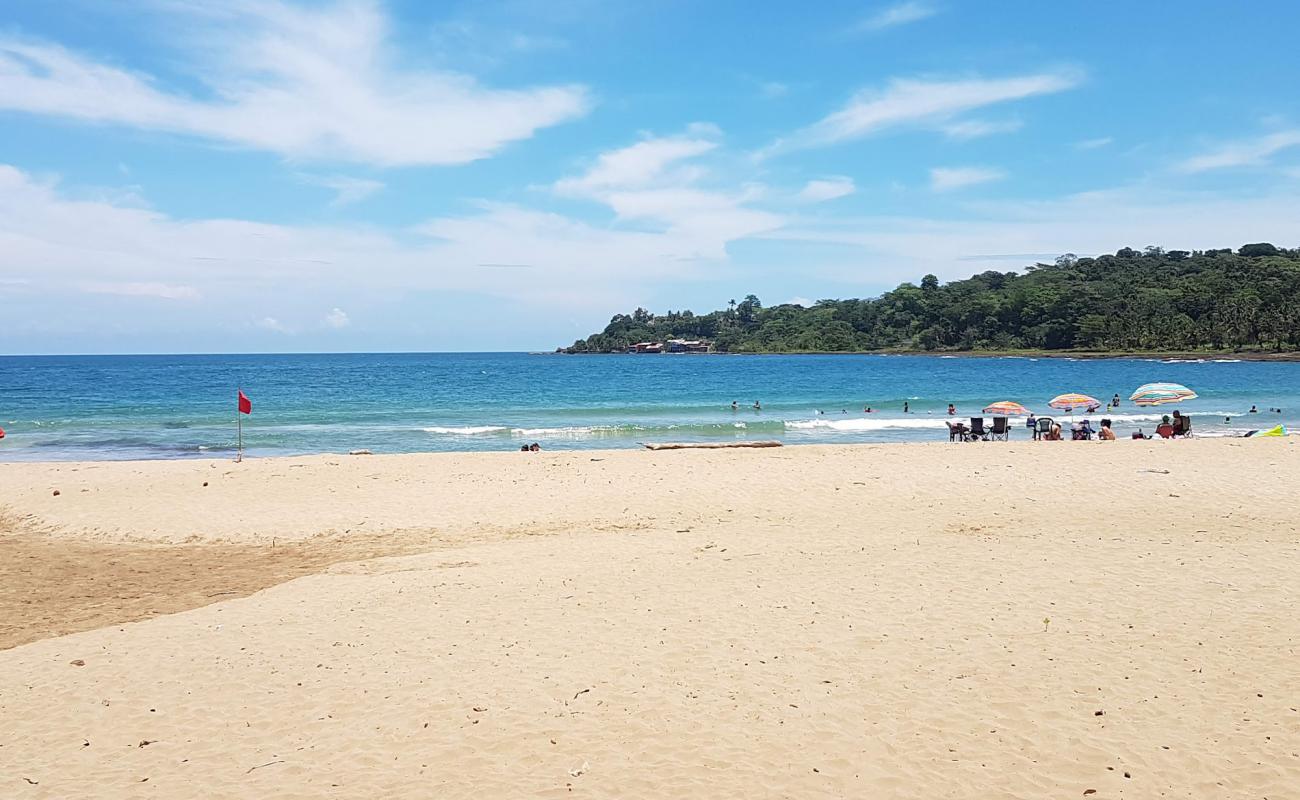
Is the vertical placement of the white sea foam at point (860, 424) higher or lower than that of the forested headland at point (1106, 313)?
lower

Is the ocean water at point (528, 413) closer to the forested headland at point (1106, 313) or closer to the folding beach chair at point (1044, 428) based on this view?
the folding beach chair at point (1044, 428)

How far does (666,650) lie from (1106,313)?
5848 inches

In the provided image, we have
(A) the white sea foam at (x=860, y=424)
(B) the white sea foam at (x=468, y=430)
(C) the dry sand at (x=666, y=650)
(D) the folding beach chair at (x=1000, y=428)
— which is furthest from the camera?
(A) the white sea foam at (x=860, y=424)

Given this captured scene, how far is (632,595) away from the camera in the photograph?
30.5 feet

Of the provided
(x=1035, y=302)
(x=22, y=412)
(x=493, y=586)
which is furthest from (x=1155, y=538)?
(x=1035, y=302)

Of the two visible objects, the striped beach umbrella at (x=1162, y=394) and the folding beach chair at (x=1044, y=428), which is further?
the striped beach umbrella at (x=1162, y=394)

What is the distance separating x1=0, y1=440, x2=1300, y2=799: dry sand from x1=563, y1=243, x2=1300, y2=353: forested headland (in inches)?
4667

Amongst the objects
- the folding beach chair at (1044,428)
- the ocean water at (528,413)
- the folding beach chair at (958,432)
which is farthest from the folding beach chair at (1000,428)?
the ocean water at (528,413)

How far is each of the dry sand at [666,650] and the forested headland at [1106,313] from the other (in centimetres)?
11855

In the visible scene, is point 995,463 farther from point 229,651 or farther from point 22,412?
point 22,412

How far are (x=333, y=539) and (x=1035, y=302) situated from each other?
519 ft

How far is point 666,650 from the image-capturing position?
7.58 meters

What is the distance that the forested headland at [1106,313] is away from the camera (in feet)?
387

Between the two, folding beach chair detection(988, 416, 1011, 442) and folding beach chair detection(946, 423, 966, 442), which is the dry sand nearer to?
folding beach chair detection(946, 423, 966, 442)
